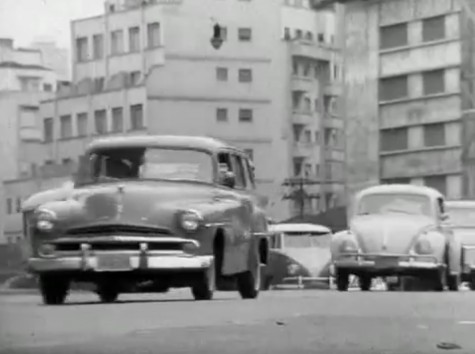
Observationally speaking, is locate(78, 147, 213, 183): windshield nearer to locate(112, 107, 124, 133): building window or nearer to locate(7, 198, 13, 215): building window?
locate(112, 107, 124, 133): building window

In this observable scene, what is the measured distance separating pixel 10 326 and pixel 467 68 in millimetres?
2479

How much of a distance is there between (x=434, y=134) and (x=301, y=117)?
985mm

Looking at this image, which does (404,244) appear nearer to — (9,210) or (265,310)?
(265,310)

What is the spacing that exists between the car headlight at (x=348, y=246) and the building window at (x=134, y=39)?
566cm

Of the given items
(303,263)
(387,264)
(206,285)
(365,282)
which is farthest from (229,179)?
(303,263)

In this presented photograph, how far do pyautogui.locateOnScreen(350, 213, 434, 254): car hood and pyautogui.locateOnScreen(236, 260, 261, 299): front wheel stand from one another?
13.0ft

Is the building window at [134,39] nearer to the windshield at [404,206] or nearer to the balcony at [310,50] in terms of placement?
the balcony at [310,50]

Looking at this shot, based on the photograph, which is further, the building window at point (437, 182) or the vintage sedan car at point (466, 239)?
the vintage sedan car at point (466, 239)

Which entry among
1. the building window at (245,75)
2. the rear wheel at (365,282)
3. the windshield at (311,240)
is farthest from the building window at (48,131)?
the rear wheel at (365,282)

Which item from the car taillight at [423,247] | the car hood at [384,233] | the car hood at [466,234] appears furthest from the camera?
the car hood at [466,234]

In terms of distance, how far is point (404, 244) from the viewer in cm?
1263

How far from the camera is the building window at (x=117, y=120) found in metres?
6.48

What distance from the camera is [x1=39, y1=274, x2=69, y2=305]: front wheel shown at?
722 centimetres

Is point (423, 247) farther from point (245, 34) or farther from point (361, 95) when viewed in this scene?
point (245, 34)
